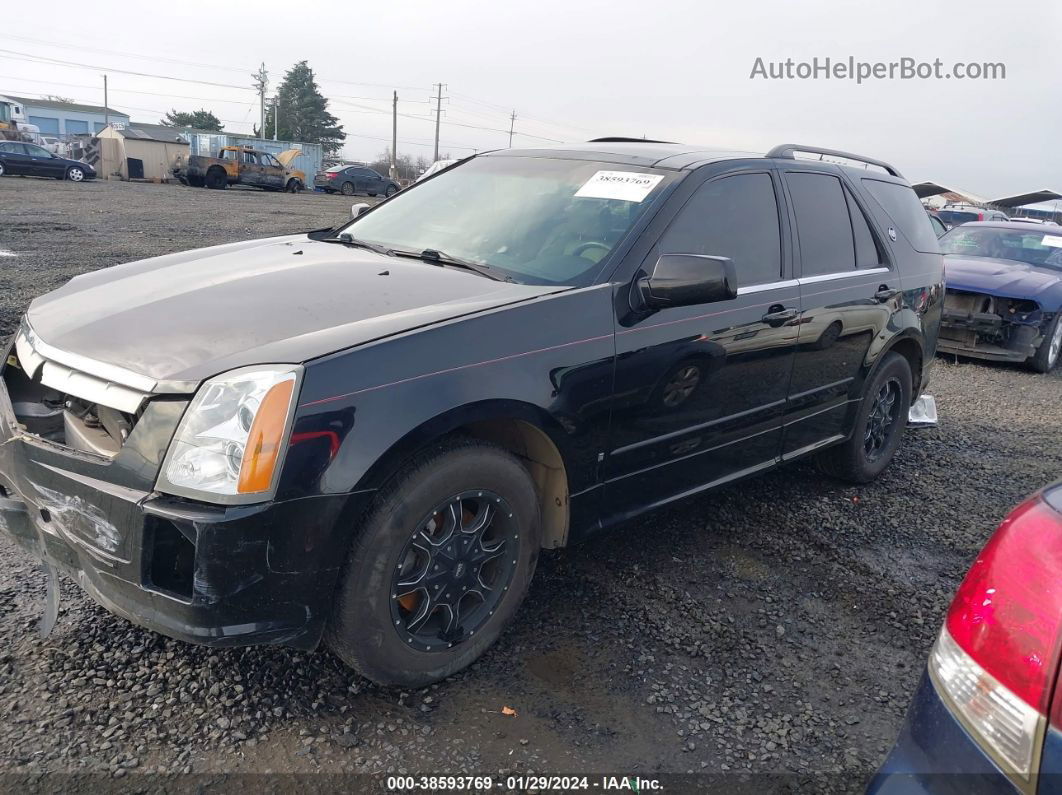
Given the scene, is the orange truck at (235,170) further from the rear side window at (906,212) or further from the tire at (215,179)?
the rear side window at (906,212)

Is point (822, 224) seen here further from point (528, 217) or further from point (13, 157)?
point (13, 157)

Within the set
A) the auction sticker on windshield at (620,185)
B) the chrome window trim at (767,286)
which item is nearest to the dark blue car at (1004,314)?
the chrome window trim at (767,286)

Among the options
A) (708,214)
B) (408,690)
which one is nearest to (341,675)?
(408,690)

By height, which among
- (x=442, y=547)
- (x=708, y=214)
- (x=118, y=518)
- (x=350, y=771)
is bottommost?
(x=350, y=771)

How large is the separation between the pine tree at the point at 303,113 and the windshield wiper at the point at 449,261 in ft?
253

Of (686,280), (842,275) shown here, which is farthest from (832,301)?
(686,280)

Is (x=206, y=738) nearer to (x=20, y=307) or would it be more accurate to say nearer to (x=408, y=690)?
(x=408, y=690)

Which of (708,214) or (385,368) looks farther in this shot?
(708,214)

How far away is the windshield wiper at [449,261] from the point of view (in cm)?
308

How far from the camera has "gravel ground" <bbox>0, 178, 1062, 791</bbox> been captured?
2340mm

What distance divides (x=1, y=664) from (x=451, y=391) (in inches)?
65.7

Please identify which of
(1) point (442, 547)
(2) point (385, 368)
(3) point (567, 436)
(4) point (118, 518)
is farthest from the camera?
(3) point (567, 436)

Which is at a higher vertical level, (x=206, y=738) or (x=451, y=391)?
(x=451, y=391)

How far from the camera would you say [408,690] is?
2.62m
